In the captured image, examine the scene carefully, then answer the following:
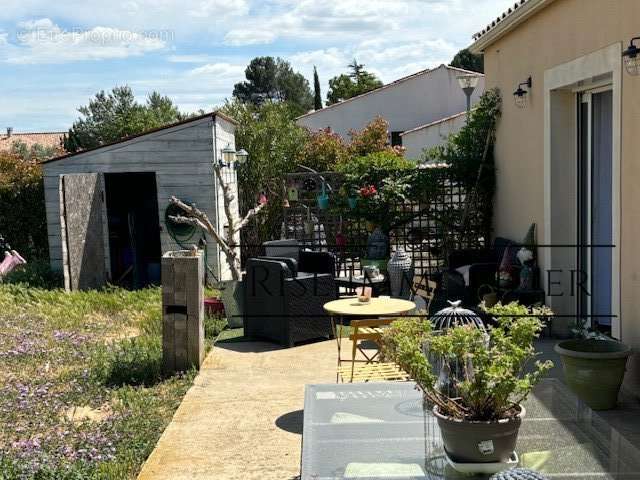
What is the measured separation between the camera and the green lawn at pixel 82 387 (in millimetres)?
5305

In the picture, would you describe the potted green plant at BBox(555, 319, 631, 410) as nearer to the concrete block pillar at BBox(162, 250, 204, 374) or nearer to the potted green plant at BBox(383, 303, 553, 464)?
the potted green plant at BBox(383, 303, 553, 464)

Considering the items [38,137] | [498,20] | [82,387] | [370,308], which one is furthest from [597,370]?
[38,137]

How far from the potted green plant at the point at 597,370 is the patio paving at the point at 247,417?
0.15 meters

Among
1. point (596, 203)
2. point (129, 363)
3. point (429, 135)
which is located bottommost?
point (129, 363)

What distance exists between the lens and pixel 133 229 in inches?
577

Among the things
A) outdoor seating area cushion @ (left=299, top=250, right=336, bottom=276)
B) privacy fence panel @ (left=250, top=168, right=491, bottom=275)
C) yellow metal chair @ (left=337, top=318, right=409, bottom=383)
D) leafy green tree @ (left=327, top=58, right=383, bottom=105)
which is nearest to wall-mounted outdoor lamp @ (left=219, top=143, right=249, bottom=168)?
privacy fence panel @ (left=250, top=168, right=491, bottom=275)

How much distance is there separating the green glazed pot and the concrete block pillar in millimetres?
3474

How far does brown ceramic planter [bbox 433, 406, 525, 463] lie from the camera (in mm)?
3143

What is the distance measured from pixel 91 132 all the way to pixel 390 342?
31878mm

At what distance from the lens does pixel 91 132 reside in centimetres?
3359

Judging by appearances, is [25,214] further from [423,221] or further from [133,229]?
[423,221]

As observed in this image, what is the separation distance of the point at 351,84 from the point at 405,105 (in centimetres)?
1385

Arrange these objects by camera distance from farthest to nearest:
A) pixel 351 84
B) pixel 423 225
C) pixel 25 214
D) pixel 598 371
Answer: pixel 351 84, pixel 25 214, pixel 423 225, pixel 598 371

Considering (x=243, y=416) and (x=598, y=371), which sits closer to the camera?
(x=598, y=371)
